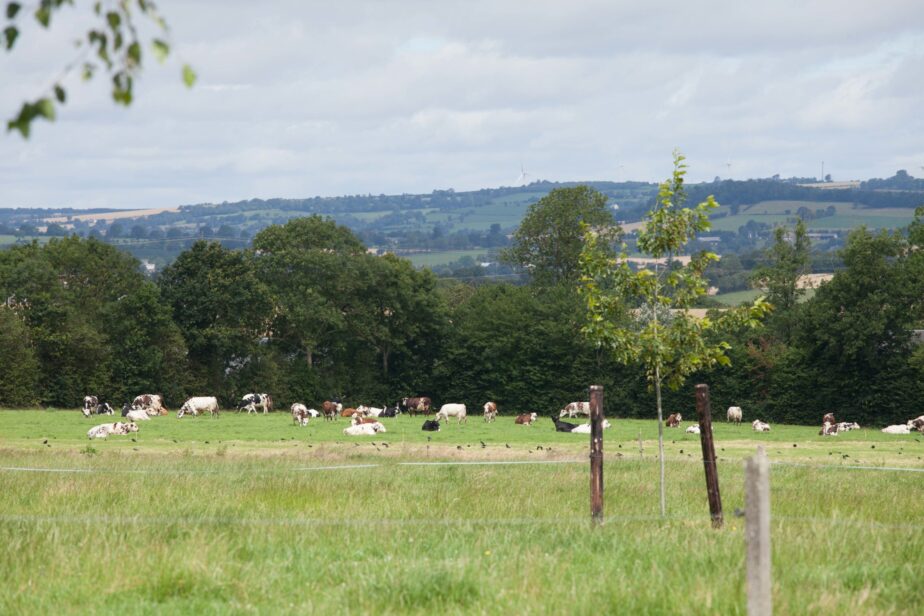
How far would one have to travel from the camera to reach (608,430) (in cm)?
4891

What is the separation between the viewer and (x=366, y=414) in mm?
58719

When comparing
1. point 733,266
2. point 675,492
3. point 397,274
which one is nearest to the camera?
point 675,492

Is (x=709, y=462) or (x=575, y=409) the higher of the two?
(x=709, y=462)

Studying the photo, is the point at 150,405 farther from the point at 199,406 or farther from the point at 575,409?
the point at 575,409

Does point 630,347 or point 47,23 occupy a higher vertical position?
point 47,23

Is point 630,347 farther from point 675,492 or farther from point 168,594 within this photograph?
point 168,594

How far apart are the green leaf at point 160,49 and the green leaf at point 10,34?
0.64 m

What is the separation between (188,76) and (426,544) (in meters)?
7.56

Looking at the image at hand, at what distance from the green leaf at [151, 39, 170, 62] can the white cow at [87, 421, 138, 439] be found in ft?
119

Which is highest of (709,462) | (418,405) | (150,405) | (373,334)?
(709,462)

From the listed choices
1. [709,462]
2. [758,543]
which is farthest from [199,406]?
[758,543]

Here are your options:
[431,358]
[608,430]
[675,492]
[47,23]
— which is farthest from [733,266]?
[47,23]

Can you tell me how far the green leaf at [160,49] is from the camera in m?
5.38

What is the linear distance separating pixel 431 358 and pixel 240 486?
59908 mm
